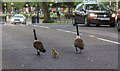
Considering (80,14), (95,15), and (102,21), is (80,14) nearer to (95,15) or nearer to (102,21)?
(95,15)

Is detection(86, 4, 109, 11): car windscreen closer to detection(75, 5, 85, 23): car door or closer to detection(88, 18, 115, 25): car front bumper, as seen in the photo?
detection(75, 5, 85, 23): car door

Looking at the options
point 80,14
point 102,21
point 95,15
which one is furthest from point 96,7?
point 102,21

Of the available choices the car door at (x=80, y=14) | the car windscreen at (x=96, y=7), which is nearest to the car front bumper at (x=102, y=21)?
the car door at (x=80, y=14)

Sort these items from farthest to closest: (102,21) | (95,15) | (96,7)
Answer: (96,7), (95,15), (102,21)

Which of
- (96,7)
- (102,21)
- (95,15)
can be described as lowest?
(102,21)

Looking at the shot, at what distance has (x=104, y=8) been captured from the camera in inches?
894

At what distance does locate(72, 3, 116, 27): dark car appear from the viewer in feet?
70.3

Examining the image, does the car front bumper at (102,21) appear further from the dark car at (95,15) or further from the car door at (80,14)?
the car door at (80,14)

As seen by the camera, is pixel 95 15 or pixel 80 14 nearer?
pixel 95 15

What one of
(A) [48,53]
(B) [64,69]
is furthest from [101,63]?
(A) [48,53]

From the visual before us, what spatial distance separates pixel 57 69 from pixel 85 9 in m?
16.5

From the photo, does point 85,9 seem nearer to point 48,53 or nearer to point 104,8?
point 104,8

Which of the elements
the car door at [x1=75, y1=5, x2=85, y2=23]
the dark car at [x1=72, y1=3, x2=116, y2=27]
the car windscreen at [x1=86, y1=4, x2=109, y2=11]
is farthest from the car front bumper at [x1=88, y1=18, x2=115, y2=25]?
the car windscreen at [x1=86, y1=4, x2=109, y2=11]

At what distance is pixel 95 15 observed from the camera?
21.5 meters
